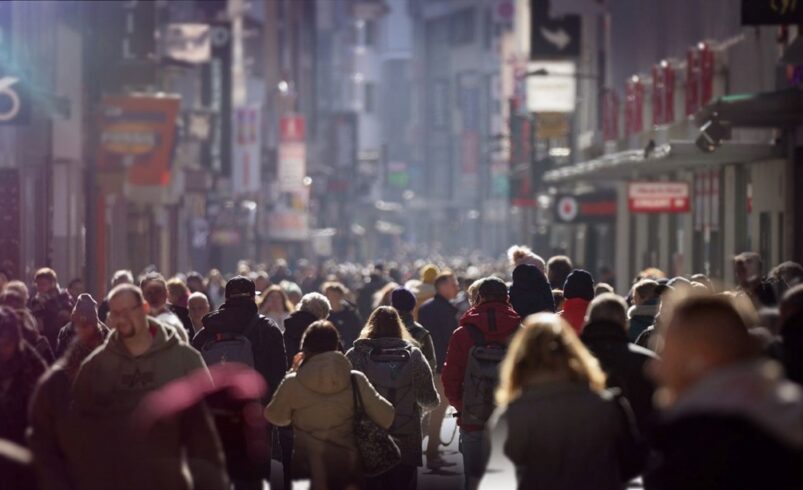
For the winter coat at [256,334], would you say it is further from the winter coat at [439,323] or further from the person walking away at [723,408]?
the person walking away at [723,408]

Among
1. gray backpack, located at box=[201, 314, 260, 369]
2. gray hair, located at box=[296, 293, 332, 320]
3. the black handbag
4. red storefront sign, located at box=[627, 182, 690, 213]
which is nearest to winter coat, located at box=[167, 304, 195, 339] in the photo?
gray hair, located at box=[296, 293, 332, 320]

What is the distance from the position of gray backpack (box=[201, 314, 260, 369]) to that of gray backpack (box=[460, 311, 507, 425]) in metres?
1.50

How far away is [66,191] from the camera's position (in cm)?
4197

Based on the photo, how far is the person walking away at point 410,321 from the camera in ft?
59.0

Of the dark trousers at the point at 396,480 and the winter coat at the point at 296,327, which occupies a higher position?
the winter coat at the point at 296,327

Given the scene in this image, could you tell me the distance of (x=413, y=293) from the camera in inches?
835

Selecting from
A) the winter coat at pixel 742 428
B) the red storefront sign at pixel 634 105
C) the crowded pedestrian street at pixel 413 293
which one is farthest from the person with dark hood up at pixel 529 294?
the red storefront sign at pixel 634 105

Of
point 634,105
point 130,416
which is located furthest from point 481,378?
point 634,105

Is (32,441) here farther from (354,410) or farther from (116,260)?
(116,260)

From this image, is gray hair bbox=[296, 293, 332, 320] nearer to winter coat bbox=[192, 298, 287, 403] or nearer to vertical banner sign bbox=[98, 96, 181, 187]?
winter coat bbox=[192, 298, 287, 403]

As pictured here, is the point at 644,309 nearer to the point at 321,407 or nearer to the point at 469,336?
the point at 469,336

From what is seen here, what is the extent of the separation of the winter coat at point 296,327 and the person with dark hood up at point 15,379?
6.08m

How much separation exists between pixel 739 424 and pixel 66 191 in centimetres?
3615

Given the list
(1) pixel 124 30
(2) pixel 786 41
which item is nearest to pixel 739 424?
(2) pixel 786 41
